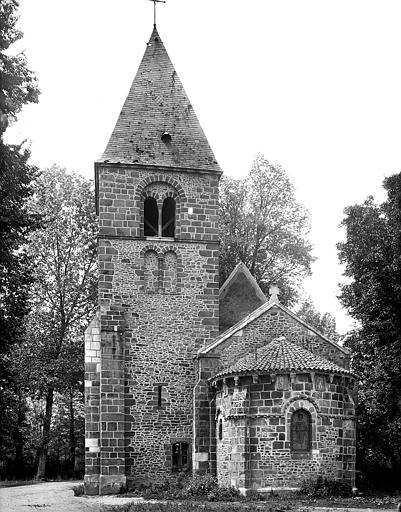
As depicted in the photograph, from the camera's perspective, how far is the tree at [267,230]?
4175cm

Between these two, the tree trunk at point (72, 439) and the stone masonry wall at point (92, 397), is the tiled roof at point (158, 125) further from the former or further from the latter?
the tree trunk at point (72, 439)

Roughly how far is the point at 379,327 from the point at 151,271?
8.98 metres

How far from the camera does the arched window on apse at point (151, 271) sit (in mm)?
27562

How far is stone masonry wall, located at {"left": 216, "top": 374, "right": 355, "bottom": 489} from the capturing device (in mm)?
22156

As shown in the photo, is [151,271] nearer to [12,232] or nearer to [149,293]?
[149,293]

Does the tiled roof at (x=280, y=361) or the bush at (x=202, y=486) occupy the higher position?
the tiled roof at (x=280, y=361)

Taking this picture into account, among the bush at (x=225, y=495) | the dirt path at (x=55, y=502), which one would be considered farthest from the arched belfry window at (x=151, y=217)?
the bush at (x=225, y=495)

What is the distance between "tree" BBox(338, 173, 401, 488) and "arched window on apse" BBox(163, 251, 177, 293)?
7374mm

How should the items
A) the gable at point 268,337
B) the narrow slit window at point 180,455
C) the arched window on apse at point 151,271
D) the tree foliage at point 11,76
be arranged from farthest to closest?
the arched window on apse at point 151,271, the narrow slit window at point 180,455, the gable at point 268,337, the tree foliage at point 11,76

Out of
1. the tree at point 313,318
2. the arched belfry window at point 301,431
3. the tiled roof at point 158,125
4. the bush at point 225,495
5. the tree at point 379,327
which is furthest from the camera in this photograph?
the tree at point 313,318

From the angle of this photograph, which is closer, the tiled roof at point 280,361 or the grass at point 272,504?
the grass at point 272,504

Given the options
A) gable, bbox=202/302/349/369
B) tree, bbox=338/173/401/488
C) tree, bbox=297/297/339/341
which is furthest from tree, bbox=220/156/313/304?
gable, bbox=202/302/349/369

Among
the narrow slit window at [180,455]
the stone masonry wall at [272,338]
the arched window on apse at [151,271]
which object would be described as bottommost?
the narrow slit window at [180,455]

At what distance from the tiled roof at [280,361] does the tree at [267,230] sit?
55.9ft
